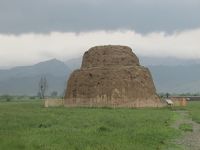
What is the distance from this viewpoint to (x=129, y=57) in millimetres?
95438

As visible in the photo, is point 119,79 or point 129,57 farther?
point 129,57

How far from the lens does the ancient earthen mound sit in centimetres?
8688

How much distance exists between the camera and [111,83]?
8781 cm

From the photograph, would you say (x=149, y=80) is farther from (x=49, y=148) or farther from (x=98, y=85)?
(x=49, y=148)

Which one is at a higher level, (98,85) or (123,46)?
(123,46)

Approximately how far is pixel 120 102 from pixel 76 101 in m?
8.98

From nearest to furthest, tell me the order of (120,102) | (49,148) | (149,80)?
(49,148)
(120,102)
(149,80)

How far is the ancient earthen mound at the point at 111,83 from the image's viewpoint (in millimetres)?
86875

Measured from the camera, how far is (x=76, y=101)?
8981cm

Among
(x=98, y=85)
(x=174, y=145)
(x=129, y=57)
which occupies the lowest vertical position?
(x=174, y=145)

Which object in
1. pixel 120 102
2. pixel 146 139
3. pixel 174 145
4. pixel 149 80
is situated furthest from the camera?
pixel 149 80

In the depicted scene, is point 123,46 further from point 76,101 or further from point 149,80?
point 76,101

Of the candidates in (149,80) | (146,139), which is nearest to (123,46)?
(149,80)

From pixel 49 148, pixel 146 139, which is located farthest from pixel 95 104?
pixel 49 148
